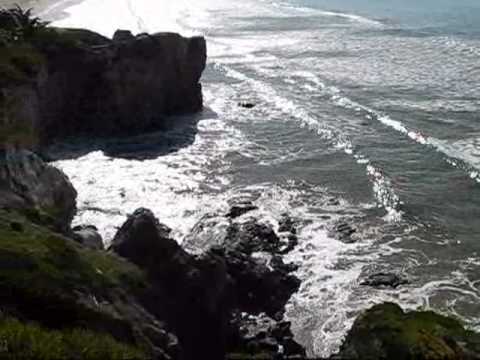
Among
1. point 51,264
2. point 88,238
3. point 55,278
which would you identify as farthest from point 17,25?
point 55,278

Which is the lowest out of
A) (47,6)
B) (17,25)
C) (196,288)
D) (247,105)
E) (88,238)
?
(247,105)

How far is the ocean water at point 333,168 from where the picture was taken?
29531mm

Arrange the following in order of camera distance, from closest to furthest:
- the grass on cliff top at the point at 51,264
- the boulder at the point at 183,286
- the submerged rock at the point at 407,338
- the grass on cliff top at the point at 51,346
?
the grass on cliff top at the point at 51,346, the submerged rock at the point at 407,338, the grass on cliff top at the point at 51,264, the boulder at the point at 183,286

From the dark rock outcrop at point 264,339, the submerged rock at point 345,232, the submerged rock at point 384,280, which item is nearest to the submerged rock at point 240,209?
the submerged rock at point 345,232

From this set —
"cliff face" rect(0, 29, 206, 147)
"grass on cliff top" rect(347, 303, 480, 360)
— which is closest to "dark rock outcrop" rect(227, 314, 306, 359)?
"grass on cliff top" rect(347, 303, 480, 360)

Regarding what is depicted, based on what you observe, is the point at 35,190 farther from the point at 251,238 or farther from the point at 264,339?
the point at 264,339

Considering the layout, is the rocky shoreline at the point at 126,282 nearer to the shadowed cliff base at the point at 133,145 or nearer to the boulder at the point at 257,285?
the boulder at the point at 257,285

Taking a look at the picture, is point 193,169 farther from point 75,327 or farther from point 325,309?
point 75,327

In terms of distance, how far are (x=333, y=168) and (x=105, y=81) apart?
17.8 m

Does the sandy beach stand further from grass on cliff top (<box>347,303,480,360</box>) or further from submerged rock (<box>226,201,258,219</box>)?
grass on cliff top (<box>347,303,480,360</box>)

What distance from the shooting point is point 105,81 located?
49094mm

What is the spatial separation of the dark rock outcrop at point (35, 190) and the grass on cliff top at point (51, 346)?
37.3 ft

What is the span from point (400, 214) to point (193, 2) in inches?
4079

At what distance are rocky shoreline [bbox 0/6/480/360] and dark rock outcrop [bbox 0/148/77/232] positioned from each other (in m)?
0.07
